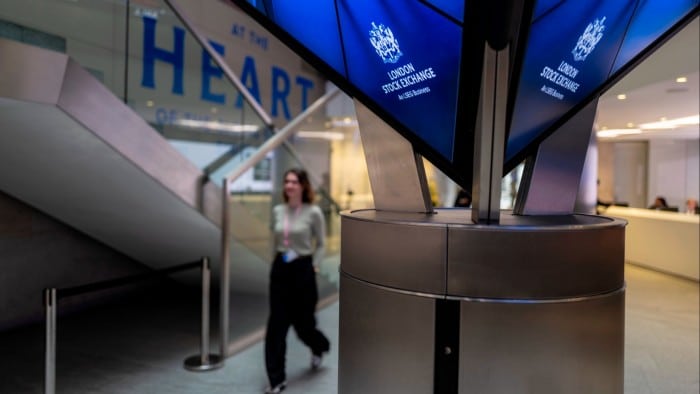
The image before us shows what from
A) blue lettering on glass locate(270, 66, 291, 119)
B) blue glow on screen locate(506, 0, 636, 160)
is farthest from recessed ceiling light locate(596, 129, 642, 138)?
blue glow on screen locate(506, 0, 636, 160)

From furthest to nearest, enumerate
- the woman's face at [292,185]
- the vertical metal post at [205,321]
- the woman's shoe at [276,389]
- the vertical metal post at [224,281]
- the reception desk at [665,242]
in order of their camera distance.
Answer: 1. the reception desk at [665,242]
2. the vertical metal post at [224,281]
3. the vertical metal post at [205,321]
4. the woman's face at [292,185]
5. the woman's shoe at [276,389]

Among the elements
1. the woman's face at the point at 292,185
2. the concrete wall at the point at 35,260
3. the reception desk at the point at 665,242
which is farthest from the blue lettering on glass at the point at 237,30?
the reception desk at the point at 665,242

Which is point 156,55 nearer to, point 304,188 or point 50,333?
point 304,188

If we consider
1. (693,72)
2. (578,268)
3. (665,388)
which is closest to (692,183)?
(693,72)

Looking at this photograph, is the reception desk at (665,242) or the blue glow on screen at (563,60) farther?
the reception desk at (665,242)

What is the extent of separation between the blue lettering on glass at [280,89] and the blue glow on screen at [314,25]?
28.8ft

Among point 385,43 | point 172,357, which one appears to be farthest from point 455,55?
point 172,357

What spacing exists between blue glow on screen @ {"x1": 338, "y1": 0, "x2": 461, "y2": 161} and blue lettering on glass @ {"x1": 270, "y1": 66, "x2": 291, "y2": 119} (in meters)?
8.91

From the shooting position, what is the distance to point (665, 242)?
9.30 meters

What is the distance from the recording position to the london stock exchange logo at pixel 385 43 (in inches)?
98.1

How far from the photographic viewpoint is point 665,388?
402 cm

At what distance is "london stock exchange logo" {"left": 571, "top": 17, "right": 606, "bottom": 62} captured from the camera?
7.91 ft

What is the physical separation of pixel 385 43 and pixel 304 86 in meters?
10.2

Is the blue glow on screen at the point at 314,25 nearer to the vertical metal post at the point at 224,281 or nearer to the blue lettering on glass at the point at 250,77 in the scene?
the vertical metal post at the point at 224,281
